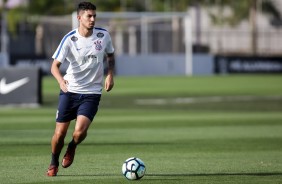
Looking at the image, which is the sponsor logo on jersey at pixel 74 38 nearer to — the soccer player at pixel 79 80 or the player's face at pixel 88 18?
the soccer player at pixel 79 80

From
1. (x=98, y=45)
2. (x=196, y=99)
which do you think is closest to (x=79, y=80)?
(x=98, y=45)

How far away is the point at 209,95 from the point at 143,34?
838 inches

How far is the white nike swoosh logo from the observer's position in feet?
93.7

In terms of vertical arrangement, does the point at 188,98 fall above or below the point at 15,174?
below

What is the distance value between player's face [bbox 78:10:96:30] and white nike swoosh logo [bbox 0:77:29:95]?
53.1 feet

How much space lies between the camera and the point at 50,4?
59.2 m

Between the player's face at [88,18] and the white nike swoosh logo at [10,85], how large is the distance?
16198 mm

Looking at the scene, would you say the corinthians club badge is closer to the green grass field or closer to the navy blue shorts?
the navy blue shorts

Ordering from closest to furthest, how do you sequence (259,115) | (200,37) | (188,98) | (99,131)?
(99,131) → (259,115) → (188,98) → (200,37)

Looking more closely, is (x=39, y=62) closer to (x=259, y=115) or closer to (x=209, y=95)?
(x=209, y=95)

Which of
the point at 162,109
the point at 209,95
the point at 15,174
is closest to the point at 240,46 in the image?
the point at 209,95

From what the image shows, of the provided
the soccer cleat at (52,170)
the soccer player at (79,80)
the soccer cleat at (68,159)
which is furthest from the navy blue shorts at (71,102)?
the soccer cleat at (52,170)

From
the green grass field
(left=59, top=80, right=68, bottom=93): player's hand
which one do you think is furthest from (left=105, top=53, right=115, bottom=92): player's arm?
the green grass field

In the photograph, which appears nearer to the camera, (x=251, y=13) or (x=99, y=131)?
(x=99, y=131)
